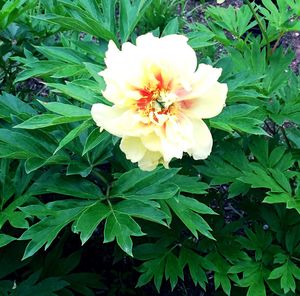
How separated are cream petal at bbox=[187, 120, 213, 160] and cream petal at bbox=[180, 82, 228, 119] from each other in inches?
0.9

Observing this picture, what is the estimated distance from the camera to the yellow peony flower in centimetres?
104

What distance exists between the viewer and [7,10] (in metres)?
1.51

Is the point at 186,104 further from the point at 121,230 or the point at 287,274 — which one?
the point at 287,274

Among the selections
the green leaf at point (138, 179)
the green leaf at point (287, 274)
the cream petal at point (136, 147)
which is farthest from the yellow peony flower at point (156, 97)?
the green leaf at point (287, 274)

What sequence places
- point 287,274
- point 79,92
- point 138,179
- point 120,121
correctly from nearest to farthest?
point 120,121 → point 79,92 → point 138,179 → point 287,274

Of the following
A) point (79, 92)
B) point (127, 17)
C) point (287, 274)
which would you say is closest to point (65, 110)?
point (79, 92)

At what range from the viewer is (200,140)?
1094mm

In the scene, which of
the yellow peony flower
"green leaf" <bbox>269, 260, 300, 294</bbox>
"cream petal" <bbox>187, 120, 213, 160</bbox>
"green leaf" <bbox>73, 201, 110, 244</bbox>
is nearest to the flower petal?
the yellow peony flower

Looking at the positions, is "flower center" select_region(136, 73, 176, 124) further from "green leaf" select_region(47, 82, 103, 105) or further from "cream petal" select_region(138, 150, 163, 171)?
"green leaf" select_region(47, 82, 103, 105)

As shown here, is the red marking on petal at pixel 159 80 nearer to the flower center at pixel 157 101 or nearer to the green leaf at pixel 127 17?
the flower center at pixel 157 101

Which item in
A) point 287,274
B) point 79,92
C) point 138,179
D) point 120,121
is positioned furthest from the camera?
point 287,274

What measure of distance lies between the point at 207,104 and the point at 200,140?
0.07 metres

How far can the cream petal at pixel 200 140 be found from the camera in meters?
1.09

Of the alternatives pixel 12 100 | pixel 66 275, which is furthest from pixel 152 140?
→ pixel 66 275
